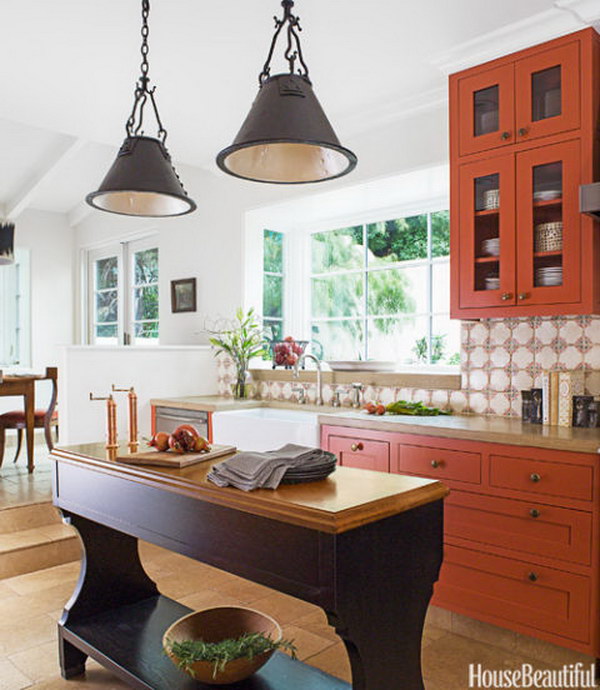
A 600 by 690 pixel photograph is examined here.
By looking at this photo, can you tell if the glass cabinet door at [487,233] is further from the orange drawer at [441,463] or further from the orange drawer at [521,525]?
the orange drawer at [521,525]

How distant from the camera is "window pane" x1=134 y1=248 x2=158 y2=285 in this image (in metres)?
6.43

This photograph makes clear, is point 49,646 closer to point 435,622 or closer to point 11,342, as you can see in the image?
point 435,622

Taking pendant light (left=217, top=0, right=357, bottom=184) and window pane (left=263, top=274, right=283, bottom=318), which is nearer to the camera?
pendant light (left=217, top=0, right=357, bottom=184)

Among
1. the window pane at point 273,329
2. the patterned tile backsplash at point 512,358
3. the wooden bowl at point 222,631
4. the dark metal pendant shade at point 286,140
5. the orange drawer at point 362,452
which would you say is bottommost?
the wooden bowl at point 222,631

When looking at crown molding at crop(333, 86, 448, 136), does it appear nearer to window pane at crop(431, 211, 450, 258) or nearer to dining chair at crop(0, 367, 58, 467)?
window pane at crop(431, 211, 450, 258)

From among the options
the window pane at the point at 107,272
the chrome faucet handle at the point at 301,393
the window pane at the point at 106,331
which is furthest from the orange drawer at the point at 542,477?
the window pane at the point at 107,272

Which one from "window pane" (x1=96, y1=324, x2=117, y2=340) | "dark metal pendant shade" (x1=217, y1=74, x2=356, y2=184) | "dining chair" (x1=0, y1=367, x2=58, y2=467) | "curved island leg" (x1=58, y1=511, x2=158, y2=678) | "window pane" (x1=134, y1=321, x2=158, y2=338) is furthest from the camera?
"window pane" (x1=96, y1=324, x2=117, y2=340)

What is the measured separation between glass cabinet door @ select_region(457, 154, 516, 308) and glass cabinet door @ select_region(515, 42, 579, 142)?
0.18 meters

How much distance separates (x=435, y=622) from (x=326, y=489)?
1.75 meters

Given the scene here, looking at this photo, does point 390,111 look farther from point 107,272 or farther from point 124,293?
point 107,272

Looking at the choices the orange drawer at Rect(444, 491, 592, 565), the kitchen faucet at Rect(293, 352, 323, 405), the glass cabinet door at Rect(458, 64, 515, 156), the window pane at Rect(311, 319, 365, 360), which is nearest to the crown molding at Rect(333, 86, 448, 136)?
the glass cabinet door at Rect(458, 64, 515, 156)

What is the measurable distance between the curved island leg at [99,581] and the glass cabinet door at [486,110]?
2573 millimetres

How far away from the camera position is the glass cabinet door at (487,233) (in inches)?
121

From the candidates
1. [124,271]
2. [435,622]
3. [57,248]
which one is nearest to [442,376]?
[435,622]
